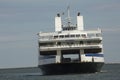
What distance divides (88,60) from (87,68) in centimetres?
184

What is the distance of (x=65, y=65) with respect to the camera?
325 feet

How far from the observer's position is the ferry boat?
99938mm

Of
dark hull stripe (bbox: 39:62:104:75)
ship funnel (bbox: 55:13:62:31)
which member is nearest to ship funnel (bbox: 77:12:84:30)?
ship funnel (bbox: 55:13:62:31)

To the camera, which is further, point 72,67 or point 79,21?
point 79,21

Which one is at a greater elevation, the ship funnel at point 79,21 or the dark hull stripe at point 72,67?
the ship funnel at point 79,21

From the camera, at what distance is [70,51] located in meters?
103

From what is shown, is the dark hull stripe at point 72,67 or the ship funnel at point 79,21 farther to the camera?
the ship funnel at point 79,21

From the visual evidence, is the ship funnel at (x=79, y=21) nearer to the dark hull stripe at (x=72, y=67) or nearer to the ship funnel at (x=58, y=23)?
the ship funnel at (x=58, y=23)

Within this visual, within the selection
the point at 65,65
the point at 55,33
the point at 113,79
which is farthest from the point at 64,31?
the point at 113,79

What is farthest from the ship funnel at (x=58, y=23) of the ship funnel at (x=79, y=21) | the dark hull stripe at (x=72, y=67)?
the dark hull stripe at (x=72, y=67)

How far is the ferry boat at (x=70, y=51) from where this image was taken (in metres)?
99.9

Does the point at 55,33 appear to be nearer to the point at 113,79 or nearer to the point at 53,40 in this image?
the point at 53,40

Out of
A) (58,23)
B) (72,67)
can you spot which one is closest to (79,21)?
(58,23)

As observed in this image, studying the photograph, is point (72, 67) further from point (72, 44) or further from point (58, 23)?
point (58, 23)
